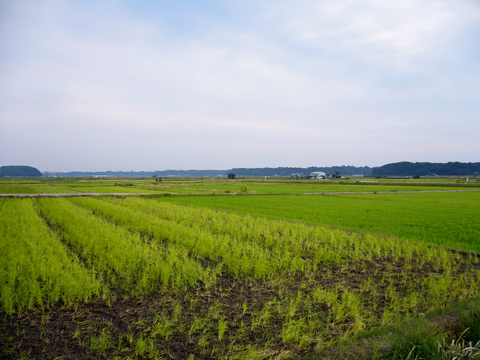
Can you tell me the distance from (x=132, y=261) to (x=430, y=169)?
605 ft

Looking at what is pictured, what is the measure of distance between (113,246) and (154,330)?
16.5 feet

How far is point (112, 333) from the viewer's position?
166 inches

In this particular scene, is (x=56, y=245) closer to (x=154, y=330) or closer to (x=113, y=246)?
(x=113, y=246)

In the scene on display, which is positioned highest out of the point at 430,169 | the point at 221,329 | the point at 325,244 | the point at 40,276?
the point at 430,169

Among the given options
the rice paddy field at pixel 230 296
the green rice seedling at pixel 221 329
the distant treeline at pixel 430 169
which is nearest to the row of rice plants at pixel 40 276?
the rice paddy field at pixel 230 296

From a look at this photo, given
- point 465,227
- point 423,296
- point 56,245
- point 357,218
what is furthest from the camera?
point 357,218

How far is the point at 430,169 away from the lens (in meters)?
160

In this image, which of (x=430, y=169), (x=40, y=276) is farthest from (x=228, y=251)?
(x=430, y=169)

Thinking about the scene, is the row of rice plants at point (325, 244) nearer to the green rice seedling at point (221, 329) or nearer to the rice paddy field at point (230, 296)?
the rice paddy field at point (230, 296)

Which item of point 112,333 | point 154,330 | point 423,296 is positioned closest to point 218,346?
point 154,330

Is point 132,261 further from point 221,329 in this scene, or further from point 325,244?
point 325,244

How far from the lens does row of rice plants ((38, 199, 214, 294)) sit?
623 centimetres

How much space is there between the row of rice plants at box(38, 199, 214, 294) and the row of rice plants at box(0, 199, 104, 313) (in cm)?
44

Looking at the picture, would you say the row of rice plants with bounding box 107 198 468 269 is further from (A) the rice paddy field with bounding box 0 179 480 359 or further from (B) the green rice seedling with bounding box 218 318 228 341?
(B) the green rice seedling with bounding box 218 318 228 341
